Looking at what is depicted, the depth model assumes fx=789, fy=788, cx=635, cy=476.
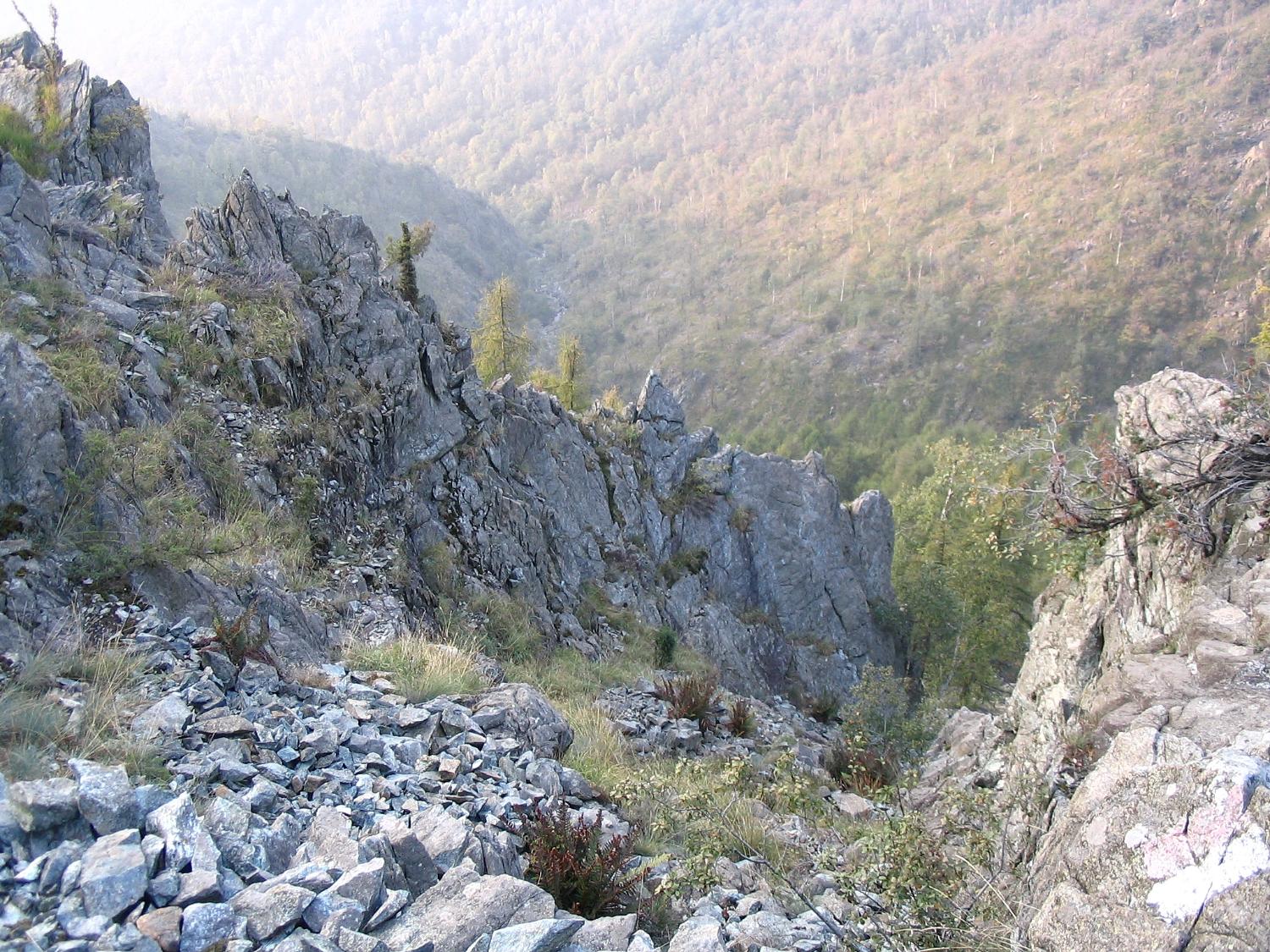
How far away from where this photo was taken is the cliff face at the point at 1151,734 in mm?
3236

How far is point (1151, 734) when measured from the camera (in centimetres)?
432

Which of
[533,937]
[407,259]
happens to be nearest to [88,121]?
[407,259]

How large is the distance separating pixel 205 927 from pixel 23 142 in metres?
16.8

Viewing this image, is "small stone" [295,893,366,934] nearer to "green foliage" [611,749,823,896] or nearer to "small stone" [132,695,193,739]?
"small stone" [132,695,193,739]

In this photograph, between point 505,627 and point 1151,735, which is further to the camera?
point 505,627

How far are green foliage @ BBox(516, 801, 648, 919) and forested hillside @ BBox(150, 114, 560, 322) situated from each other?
8807 centimetres

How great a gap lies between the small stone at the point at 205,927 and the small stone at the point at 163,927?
0.02 m

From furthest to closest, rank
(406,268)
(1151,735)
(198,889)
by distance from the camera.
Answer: (406,268)
(1151,735)
(198,889)

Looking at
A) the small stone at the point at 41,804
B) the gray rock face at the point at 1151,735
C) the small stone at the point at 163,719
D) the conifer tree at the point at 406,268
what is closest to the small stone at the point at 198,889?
the small stone at the point at 41,804

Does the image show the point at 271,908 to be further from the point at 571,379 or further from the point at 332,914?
the point at 571,379

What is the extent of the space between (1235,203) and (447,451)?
11808 centimetres

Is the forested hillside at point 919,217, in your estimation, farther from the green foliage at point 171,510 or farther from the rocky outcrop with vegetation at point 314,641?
the green foliage at point 171,510

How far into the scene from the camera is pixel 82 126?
56.3ft

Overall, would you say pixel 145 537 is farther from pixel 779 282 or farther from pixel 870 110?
pixel 870 110
